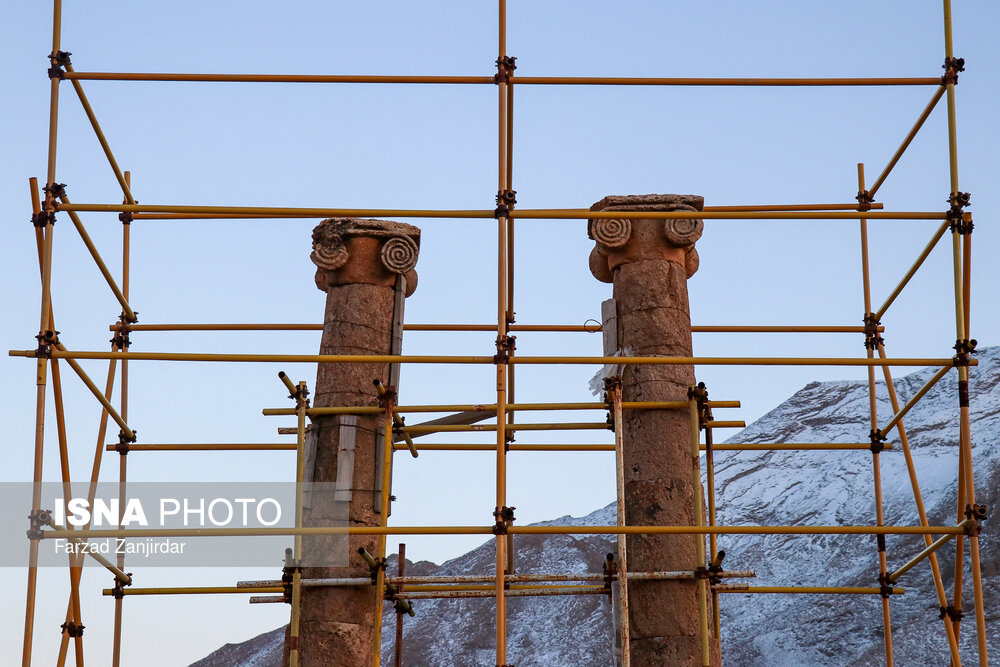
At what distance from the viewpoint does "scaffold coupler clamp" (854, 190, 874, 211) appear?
13555 millimetres

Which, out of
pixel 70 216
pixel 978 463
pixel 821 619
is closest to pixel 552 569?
pixel 821 619

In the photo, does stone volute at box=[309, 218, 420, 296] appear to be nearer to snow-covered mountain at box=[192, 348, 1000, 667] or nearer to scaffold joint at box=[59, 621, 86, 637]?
scaffold joint at box=[59, 621, 86, 637]

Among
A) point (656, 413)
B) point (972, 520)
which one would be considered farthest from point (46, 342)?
point (972, 520)

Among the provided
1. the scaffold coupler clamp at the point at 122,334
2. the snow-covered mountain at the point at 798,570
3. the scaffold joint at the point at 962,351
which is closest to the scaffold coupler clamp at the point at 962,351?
the scaffold joint at the point at 962,351

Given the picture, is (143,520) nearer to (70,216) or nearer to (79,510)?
(79,510)

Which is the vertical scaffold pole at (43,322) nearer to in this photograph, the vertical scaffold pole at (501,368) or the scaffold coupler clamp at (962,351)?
the vertical scaffold pole at (501,368)

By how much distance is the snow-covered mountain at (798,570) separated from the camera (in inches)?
1663

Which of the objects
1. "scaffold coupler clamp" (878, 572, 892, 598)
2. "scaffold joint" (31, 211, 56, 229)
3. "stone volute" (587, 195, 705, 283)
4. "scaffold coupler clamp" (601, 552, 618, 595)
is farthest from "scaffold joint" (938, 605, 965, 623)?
"scaffold joint" (31, 211, 56, 229)

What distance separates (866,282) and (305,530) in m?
6.41

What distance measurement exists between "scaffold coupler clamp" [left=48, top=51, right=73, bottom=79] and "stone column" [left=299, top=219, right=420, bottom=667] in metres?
3.09

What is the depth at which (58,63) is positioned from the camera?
34.8 ft

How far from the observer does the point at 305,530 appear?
9.52m

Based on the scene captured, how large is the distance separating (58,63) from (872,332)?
7.56 m

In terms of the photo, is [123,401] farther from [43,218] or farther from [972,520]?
[972,520]
